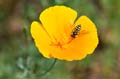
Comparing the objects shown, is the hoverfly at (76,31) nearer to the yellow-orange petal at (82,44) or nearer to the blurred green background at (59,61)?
the yellow-orange petal at (82,44)

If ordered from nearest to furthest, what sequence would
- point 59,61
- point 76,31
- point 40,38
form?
1. point 40,38
2. point 76,31
3. point 59,61

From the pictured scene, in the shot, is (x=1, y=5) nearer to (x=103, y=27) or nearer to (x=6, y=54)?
(x=6, y=54)

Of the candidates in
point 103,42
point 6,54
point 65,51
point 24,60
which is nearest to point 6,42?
point 6,54

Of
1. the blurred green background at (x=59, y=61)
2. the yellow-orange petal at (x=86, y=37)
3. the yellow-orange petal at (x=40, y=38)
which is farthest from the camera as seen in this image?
the blurred green background at (x=59, y=61)

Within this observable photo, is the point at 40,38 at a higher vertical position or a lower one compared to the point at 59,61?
higher

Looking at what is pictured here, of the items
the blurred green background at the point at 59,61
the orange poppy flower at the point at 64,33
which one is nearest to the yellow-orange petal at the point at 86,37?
the orange poppy flower at the point at 64,33

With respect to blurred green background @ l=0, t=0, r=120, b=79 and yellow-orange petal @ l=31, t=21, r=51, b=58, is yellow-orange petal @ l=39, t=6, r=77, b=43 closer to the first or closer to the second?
yellow-orange petal @ l=31, t=21, r=51, b=58

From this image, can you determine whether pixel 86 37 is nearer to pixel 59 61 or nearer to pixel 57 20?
pixel 57 20

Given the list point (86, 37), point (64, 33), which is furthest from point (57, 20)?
point (86, 37)
